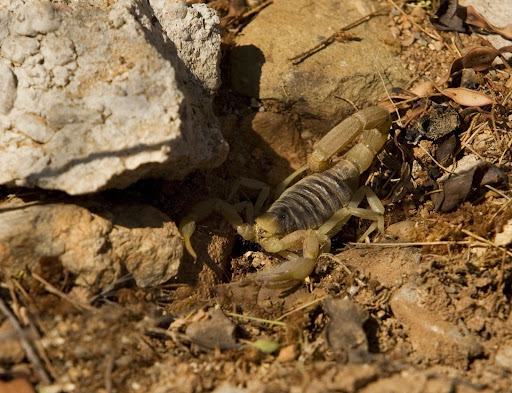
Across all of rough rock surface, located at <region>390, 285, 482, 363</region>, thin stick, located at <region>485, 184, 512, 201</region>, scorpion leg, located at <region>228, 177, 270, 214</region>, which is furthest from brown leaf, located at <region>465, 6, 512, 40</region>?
rough rock surface, located at <region>390, 285, 482, 363</region>

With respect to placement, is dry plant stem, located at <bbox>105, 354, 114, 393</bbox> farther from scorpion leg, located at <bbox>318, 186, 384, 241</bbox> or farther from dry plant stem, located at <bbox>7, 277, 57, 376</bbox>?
scorpion leg, located at <bbox>318, 186, 384, 241</bbox>

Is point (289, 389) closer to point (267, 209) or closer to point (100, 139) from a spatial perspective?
point (100, 139)

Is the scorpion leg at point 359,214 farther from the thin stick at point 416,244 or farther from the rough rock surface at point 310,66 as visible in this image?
the rough rock surface at point 310,66

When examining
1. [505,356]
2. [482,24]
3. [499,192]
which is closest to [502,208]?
[499,192]

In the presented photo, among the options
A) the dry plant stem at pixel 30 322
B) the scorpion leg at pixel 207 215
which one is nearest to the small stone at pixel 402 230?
the scorpion leg at pixel 207 215

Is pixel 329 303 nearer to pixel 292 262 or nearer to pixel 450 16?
pixel 292 262
